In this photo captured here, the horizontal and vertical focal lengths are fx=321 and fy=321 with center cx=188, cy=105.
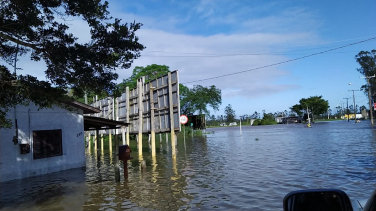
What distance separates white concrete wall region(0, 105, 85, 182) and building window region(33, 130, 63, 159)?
0.56 feet

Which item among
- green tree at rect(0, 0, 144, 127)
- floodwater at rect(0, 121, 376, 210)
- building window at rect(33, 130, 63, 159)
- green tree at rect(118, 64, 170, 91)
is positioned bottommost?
floodwater at rect(0, 121, 376, 210)

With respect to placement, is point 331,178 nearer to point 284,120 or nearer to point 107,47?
point 107,47

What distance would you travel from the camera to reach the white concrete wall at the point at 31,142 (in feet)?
41.3

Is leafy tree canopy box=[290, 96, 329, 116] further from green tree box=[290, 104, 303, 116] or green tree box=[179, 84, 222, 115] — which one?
green tree box=[179, 84, 222, 115]

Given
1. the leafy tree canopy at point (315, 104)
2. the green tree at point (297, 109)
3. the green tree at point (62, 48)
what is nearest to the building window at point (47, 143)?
the green tree at point (62, 48)

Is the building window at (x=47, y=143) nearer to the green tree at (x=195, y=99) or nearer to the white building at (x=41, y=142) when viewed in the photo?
the white building at (x=41, y=142)

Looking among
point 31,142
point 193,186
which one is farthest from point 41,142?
point 193,186

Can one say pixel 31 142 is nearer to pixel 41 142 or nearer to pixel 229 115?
pixel 41 142

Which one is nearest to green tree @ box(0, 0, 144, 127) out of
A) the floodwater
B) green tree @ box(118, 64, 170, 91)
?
the floodwater

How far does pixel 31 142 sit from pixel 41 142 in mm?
505

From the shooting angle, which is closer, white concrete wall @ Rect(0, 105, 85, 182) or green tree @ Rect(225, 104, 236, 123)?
white concrete wall @ Rect(0, 105, 85, 182)

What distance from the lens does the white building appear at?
12.7 m

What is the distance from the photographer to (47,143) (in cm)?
1432

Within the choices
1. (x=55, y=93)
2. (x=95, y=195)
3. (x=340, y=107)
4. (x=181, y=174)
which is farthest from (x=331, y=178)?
(x=340, y=107)
